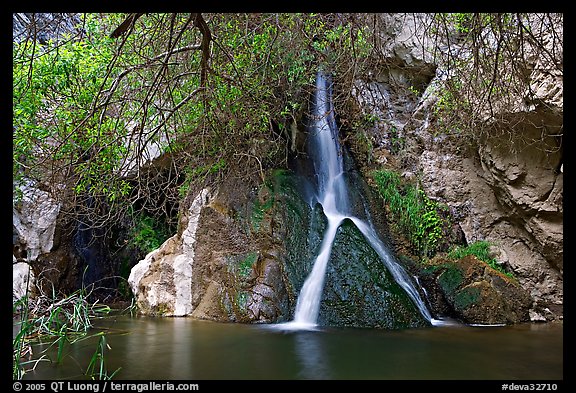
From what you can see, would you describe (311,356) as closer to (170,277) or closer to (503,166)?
(170,277)

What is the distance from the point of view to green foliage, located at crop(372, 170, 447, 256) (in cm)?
749

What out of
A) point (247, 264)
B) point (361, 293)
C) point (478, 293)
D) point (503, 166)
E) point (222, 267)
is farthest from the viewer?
point (503, 166)

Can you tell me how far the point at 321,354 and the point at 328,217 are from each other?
3.33 m

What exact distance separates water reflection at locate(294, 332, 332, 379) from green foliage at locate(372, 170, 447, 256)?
2.96 meters

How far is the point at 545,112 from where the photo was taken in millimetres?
5984

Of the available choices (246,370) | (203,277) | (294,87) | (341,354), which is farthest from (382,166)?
(246,370)

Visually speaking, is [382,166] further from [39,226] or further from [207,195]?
[39,226]

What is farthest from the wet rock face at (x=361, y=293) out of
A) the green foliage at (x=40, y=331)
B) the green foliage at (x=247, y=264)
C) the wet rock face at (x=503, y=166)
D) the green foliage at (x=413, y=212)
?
the green foliage at (x=40, y=331)

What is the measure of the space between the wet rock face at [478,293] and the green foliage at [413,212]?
0.69m

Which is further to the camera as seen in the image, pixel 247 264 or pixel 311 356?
pixel 247 264

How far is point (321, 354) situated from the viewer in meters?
4.30

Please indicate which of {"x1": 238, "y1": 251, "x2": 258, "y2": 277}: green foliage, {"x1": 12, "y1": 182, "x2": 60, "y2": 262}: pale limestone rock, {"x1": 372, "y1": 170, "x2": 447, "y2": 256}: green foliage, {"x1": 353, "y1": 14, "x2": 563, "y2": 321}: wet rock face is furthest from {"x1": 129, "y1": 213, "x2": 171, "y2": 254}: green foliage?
{"x1": 353, "y1": 14, "x2": 563, "y2": 321}: wet rock face

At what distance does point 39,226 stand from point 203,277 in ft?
13.1

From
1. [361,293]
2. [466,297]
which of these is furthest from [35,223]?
[466,297]
